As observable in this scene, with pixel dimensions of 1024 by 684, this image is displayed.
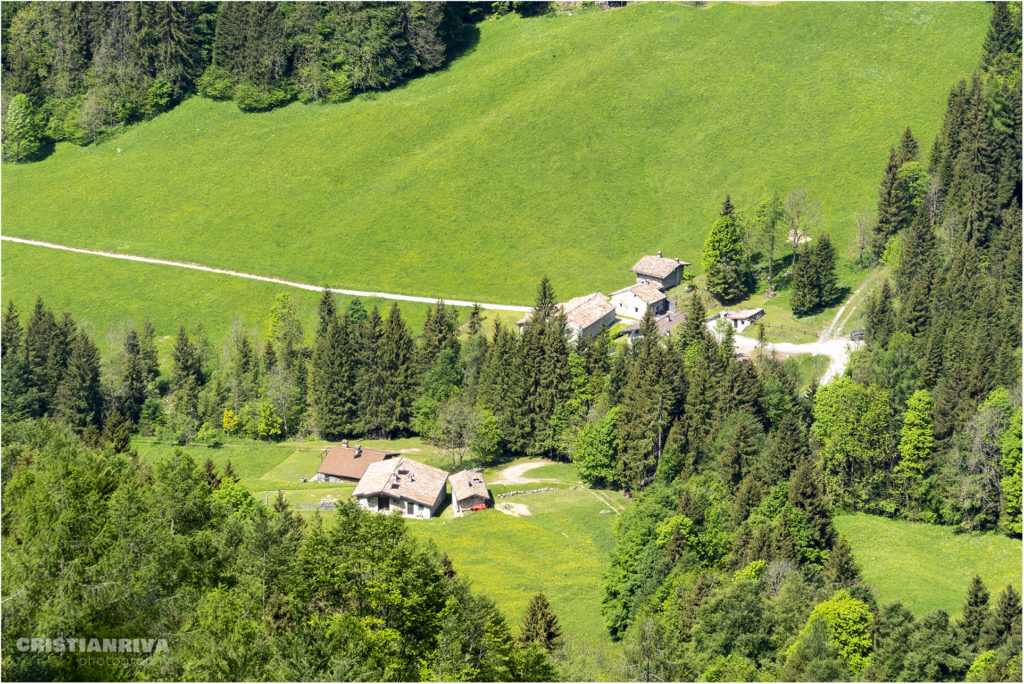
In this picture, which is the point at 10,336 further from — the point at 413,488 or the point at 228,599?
the point at 228,599

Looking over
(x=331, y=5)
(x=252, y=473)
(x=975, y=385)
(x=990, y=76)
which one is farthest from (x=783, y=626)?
(x=331, y=5)

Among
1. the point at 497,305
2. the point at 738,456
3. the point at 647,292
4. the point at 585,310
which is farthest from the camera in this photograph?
the point at 497,305

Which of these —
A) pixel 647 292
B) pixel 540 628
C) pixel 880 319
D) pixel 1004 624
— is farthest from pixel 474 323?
pixel 1004 624

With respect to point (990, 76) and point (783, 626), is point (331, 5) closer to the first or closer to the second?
point (990, 76)

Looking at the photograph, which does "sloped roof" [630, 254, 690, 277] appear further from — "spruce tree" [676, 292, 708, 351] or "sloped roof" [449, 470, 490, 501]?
"sloped roof" [449, 470, 490, 501]

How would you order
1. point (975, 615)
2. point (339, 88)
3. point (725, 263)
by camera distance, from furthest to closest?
point (339, 88), point (725, 263), point (975, 615)

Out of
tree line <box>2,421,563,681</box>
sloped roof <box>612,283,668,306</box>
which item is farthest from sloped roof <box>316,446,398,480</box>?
tree line <box>2,421,563,681</box>

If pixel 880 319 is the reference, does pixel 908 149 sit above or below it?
above
